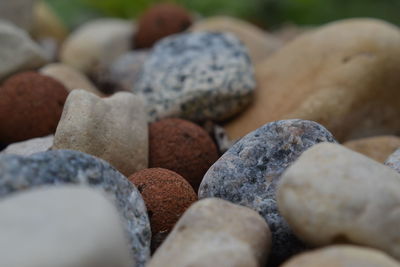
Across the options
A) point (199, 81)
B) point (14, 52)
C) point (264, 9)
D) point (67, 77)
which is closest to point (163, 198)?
point (199, 81)

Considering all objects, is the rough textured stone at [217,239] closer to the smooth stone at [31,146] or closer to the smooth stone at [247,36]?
the smooth stone at [31,146]

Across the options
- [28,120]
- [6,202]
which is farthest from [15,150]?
[6,202]

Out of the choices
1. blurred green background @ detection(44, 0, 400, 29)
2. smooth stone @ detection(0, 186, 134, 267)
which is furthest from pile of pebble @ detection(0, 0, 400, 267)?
blurred green background @ detection(44, 0, 400, 29)

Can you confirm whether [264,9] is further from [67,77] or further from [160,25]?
[67,77]

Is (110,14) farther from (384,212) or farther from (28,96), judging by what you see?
(384,212)

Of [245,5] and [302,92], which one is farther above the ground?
[302,92]

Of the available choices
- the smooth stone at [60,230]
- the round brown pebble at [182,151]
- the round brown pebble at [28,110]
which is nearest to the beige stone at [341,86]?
the round brown pebble at [182,151]
